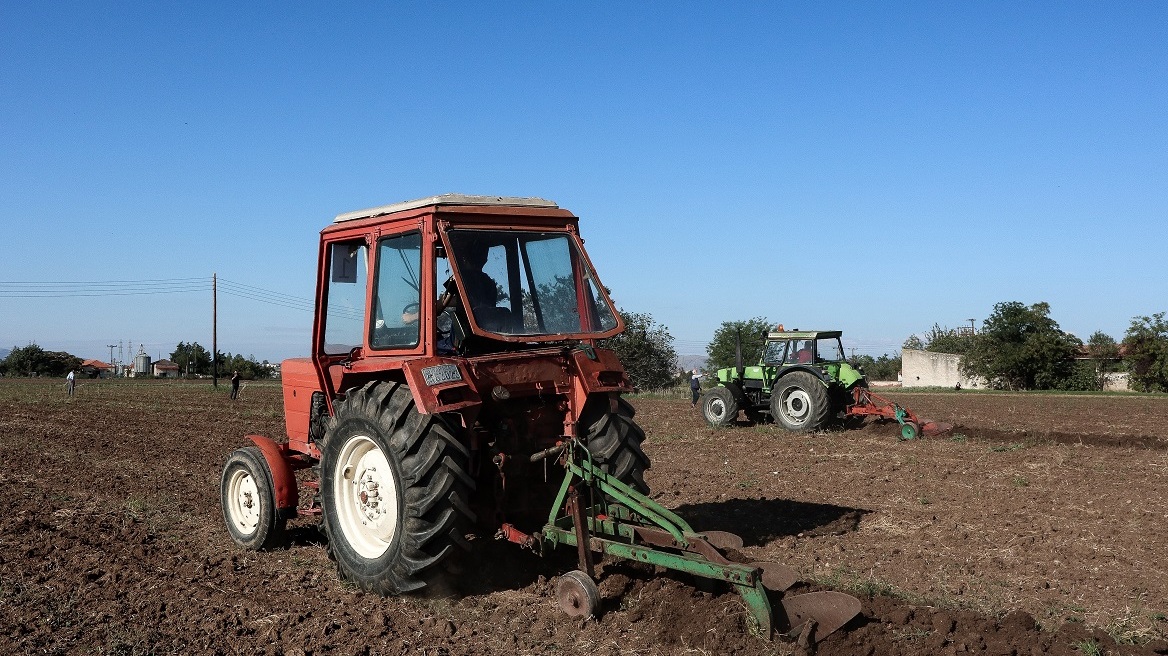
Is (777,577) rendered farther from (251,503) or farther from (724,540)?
(251,503)

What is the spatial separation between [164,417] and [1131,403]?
26200 millimetres

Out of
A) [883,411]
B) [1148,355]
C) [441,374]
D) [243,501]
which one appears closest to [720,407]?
[883,411]

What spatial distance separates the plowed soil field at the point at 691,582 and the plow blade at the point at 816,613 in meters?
0.09

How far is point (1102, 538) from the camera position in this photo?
24.3 ft

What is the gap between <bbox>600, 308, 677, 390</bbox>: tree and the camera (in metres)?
43.0

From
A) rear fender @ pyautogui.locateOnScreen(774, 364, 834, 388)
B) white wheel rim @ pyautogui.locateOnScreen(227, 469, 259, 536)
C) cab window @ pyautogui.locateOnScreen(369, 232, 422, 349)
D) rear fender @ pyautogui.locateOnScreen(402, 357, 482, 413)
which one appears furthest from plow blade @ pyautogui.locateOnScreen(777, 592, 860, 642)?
rear fender @ pyautogui.locateOnScreen(774, 364, 834, 388)

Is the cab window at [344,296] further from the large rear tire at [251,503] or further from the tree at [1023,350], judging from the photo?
the tree at [1023,350]

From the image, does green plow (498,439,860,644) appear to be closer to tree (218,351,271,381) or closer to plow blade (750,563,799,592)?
plow blade (750,563,799,592)

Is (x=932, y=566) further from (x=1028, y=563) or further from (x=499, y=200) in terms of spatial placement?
(x=499, y=200)

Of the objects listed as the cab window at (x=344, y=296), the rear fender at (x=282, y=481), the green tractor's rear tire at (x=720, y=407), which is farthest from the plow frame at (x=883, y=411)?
the cab window at (x=344, y=296)

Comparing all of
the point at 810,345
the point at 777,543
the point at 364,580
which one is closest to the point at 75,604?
the point at 364,580

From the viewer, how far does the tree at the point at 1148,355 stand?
37531mm

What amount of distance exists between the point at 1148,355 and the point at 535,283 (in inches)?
1606

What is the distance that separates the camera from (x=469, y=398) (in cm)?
527
